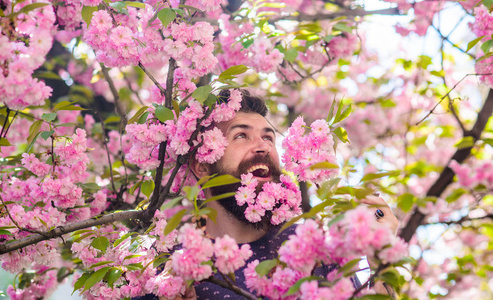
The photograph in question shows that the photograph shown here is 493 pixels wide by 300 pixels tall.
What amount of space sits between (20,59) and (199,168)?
3.98ft

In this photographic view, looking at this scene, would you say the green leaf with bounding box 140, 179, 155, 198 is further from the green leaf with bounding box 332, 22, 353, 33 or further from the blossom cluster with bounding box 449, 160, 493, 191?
the blossom cluster with bounding box 449, 160, 493, 191

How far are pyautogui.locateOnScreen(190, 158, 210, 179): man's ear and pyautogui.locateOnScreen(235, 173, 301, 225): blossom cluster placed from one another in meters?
0.34

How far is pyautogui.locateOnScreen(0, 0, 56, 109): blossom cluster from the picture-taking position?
1.49 m

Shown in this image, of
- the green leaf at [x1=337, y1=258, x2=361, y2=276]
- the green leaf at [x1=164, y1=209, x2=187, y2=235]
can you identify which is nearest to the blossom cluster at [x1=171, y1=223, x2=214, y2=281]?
the green leaf at [x1=164, y1=209, x2=187, y2=235]

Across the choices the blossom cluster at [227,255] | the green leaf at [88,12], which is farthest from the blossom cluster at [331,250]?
the green leaf at [88,12]

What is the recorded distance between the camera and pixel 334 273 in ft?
4.66

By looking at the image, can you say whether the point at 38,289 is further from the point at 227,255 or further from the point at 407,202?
the point at 407,202

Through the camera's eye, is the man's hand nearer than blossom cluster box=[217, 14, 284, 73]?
Yes

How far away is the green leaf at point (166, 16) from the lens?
1.97 meters

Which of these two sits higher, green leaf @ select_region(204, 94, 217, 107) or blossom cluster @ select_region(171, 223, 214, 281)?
green leaf @ select_region(204, 94, 217, 107)

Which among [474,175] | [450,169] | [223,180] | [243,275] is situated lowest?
[474,175]

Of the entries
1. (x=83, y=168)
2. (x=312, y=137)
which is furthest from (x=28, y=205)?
(x=312, y=137)

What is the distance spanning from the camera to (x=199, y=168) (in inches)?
100

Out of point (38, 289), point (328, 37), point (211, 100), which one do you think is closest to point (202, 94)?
point (211, 100)
